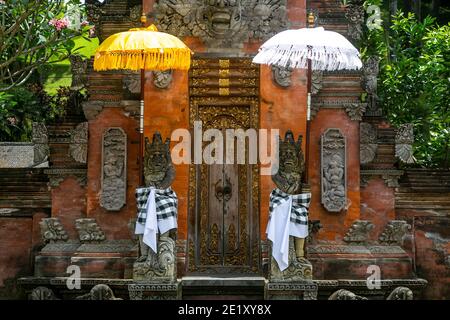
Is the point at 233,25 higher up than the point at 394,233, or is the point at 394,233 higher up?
the point at 233,25

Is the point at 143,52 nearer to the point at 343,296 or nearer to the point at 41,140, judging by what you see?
the point at 41,140

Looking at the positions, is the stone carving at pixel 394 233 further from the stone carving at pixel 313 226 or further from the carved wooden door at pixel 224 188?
the carved wooden door at pixel 224 188

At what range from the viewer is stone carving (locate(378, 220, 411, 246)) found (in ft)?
35.5

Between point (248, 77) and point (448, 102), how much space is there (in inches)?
235

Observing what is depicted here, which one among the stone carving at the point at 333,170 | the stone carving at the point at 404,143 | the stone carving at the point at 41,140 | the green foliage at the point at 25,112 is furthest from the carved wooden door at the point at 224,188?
the green foliage at the point at 25,112

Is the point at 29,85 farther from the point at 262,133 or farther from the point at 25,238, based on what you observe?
the point at 262,133

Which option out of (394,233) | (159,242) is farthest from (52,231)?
(394,233)

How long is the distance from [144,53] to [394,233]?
4917 mm

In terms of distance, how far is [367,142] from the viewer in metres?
11.1

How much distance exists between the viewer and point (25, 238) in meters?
11.5

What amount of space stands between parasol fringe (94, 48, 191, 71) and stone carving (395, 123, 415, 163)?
3933mm
